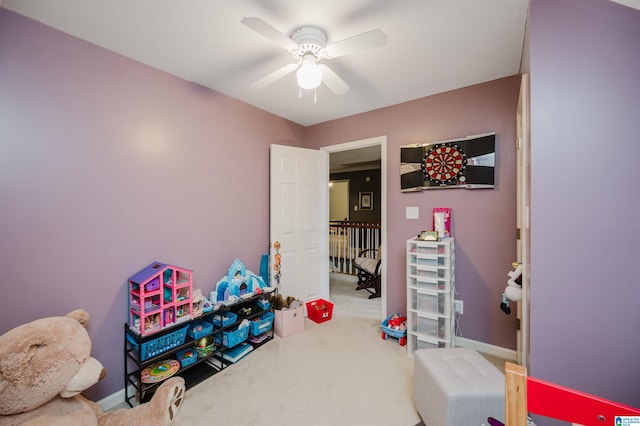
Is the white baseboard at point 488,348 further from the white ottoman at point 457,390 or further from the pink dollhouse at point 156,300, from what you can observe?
the pink dollhouse at point 156,300

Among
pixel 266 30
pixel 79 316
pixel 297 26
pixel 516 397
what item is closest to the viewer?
pixel 516 397

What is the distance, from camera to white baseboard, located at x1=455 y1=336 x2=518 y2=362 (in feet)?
7.63

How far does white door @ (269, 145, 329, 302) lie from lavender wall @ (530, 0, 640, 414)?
2345 millimetres

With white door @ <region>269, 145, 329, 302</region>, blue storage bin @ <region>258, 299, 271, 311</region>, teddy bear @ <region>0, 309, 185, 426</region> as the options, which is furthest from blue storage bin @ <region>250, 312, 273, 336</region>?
teddy bear @ <region>0, 309, 185, 426</region>

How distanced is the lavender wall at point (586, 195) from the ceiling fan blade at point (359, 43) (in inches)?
31.9

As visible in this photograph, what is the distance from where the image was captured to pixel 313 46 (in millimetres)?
1688

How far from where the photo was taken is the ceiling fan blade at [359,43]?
1.36 meters

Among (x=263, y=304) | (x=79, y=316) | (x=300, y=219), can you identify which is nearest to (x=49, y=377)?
(x=79, y=316)

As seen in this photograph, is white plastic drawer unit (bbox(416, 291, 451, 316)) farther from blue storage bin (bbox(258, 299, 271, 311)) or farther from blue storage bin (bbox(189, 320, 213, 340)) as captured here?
blue storage bin (bbox(189, 320, 213, 340))

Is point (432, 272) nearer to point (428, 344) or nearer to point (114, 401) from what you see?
point (428, 344)

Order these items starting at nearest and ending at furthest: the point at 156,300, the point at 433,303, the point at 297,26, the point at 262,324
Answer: the point at 297,26
the point at 156,300
the point at 433,303
the point at 262,324

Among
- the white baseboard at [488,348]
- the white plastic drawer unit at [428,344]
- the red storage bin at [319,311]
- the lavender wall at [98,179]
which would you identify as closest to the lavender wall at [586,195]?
the white plastic drawer unit at [428,344]

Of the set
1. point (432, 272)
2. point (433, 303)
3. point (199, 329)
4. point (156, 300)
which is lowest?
point (199, 329)

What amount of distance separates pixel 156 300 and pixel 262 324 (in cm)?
100
